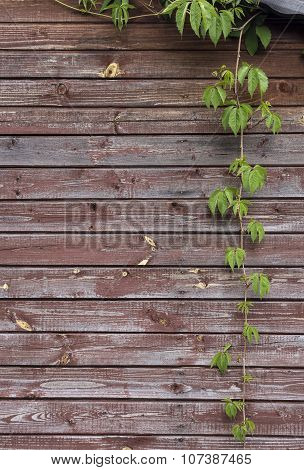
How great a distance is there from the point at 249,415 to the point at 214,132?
1482 millimetres

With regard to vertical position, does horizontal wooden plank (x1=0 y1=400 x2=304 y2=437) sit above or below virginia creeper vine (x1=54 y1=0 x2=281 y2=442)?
below

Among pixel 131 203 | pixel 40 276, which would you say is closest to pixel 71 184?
pixel 131 203

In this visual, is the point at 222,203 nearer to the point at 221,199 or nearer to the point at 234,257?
the point at 221,199

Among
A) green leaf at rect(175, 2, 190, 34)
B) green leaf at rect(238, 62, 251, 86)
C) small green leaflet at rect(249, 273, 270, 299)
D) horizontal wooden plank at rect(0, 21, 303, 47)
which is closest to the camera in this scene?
green leaf at rect(175, 2, 190, 34)

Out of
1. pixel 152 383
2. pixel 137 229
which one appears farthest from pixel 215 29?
pixel 152 383

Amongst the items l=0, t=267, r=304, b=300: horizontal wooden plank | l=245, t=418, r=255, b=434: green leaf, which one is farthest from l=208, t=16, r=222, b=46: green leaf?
l=245, t=418, r=255, b=434: green leaf

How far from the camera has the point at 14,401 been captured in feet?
9.20

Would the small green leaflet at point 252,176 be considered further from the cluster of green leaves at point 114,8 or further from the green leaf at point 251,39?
the cluster of green leaves at point 114,8

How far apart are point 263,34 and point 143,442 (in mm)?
2180

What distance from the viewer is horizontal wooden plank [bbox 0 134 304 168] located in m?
2.76

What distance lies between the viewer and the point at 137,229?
2.78m

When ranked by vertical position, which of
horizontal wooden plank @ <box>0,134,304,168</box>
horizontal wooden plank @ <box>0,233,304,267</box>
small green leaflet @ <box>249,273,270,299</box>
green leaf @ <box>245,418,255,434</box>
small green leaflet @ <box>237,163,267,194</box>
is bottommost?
green leaf @ <box>245,418,255,434</box>

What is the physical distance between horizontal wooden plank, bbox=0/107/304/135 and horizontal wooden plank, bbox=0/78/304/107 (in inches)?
1.4

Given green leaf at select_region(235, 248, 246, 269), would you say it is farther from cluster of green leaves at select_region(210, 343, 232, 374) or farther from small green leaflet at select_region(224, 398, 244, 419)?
small green leaflet at select_region(224, 398, 244, 419)
